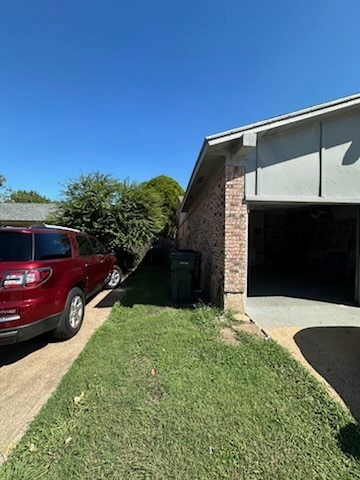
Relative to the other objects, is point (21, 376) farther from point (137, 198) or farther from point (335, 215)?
point (335, 215)

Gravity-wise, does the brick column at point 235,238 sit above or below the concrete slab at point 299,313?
above

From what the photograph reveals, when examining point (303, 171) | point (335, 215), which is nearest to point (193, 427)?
point (303, 171)

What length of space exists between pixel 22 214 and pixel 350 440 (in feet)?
95.3

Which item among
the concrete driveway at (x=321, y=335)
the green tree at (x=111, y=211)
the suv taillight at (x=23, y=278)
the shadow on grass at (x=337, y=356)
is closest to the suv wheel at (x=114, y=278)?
the green tree at (x=111, y=211)

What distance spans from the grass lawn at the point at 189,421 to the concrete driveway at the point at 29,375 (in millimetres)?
152

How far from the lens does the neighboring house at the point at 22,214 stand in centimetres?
2452

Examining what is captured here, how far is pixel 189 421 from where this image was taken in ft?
7.91

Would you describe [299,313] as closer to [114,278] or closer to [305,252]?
[114,278]

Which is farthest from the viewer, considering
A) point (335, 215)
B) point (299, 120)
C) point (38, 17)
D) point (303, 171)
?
point (335, 215)

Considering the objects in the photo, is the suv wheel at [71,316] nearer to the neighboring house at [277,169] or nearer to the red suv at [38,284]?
the red suv at [38,284]

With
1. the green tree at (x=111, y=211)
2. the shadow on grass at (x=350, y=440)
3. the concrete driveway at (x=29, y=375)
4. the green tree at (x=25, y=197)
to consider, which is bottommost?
the concrete driveway at (x=29, y=375)

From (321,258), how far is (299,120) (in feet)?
28.3

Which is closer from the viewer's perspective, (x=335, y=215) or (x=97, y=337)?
(x=97, y=337)

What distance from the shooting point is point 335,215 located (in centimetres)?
1115
